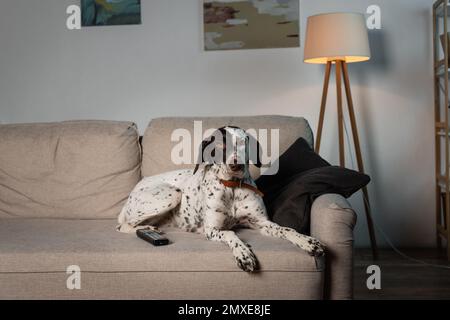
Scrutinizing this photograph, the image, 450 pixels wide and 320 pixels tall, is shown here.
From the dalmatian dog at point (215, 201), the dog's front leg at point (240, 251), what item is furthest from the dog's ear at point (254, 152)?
the dog's front leg at point (240, 251)

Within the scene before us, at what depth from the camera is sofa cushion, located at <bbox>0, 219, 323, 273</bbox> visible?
2.08m

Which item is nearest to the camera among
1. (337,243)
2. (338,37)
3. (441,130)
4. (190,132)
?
(337,243)

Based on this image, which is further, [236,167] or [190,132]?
[190,132]

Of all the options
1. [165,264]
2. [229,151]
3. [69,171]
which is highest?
[229,151]

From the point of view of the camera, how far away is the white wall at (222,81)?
393 centimetres

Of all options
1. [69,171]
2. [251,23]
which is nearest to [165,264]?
[69,171]

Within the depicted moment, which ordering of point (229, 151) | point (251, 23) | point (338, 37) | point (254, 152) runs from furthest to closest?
point (251, 23), point (338, 37), point (254, 152), point (229, 151)

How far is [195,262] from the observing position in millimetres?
2094

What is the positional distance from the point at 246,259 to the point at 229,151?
51 cm

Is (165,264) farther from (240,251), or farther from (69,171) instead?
(69,171)

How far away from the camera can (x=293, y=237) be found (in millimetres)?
2215
